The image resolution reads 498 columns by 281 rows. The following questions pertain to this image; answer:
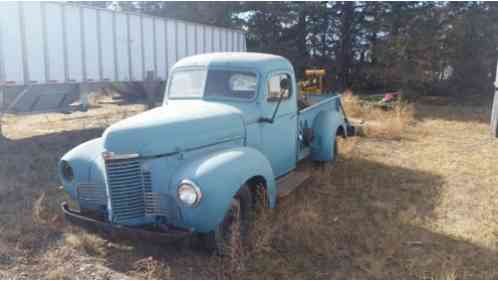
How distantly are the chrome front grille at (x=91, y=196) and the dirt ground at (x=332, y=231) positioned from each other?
354 mm

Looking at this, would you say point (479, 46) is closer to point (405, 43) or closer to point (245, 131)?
point (405, 43)

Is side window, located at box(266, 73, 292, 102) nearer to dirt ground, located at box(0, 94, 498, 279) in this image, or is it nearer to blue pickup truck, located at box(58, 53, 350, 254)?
blue pickup truck, located at box(58, 53, 350, 254)

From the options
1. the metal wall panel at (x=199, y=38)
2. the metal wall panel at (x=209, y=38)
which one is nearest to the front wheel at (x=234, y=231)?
the metal wall panel at (x=199, y=38)

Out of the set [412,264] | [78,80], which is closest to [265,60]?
[412,264]

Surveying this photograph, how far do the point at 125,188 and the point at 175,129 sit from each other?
686mm

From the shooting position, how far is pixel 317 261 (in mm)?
3648

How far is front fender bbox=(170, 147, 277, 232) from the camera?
3188 mm

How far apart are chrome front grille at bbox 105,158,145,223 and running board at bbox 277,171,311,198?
178 centimetres

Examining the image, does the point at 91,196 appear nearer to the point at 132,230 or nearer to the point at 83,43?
the point at 132,230

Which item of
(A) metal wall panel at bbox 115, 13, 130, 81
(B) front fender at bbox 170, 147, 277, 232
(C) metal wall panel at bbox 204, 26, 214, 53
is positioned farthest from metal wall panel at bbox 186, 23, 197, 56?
(B) front fender at bbox 170, 147, 277, 232

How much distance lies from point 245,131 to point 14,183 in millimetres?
3769

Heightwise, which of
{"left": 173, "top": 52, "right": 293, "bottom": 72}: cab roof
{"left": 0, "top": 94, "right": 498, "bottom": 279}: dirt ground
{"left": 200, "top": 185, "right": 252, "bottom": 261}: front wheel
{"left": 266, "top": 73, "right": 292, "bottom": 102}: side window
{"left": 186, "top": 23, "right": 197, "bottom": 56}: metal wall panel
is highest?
{"left": 186, "top": 23, "right": 197, "bottom": 56}: metal wall panel

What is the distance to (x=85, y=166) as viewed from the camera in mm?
3834

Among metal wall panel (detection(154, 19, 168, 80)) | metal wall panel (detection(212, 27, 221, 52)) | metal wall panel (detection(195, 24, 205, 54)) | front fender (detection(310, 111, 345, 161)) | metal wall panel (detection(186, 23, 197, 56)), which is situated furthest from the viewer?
metal wall panel (detection(212, 27, 221, 52))
